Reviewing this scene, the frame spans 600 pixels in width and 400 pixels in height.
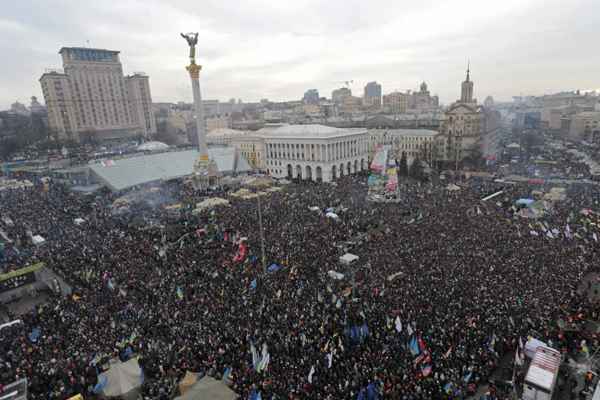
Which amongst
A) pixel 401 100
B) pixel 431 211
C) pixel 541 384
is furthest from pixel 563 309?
pixel 401 100

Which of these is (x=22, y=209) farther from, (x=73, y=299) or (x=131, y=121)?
(x=131, y=121)

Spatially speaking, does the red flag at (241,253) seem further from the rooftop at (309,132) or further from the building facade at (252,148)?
the building facade at (252,148)

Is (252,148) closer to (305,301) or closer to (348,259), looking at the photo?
(348,259)

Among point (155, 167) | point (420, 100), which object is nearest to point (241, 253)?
point (155, 167)

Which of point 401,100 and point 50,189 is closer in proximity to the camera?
point 50,189

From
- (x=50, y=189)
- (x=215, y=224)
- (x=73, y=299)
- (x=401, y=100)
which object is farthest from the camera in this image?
(x=401, y=100)

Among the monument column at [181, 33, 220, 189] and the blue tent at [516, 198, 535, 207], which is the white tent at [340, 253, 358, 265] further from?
the monument column at [181, 33, 220, 189]

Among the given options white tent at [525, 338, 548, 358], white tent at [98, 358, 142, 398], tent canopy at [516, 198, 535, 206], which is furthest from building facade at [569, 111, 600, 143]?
white tent at [98, 358, 142, 398]
